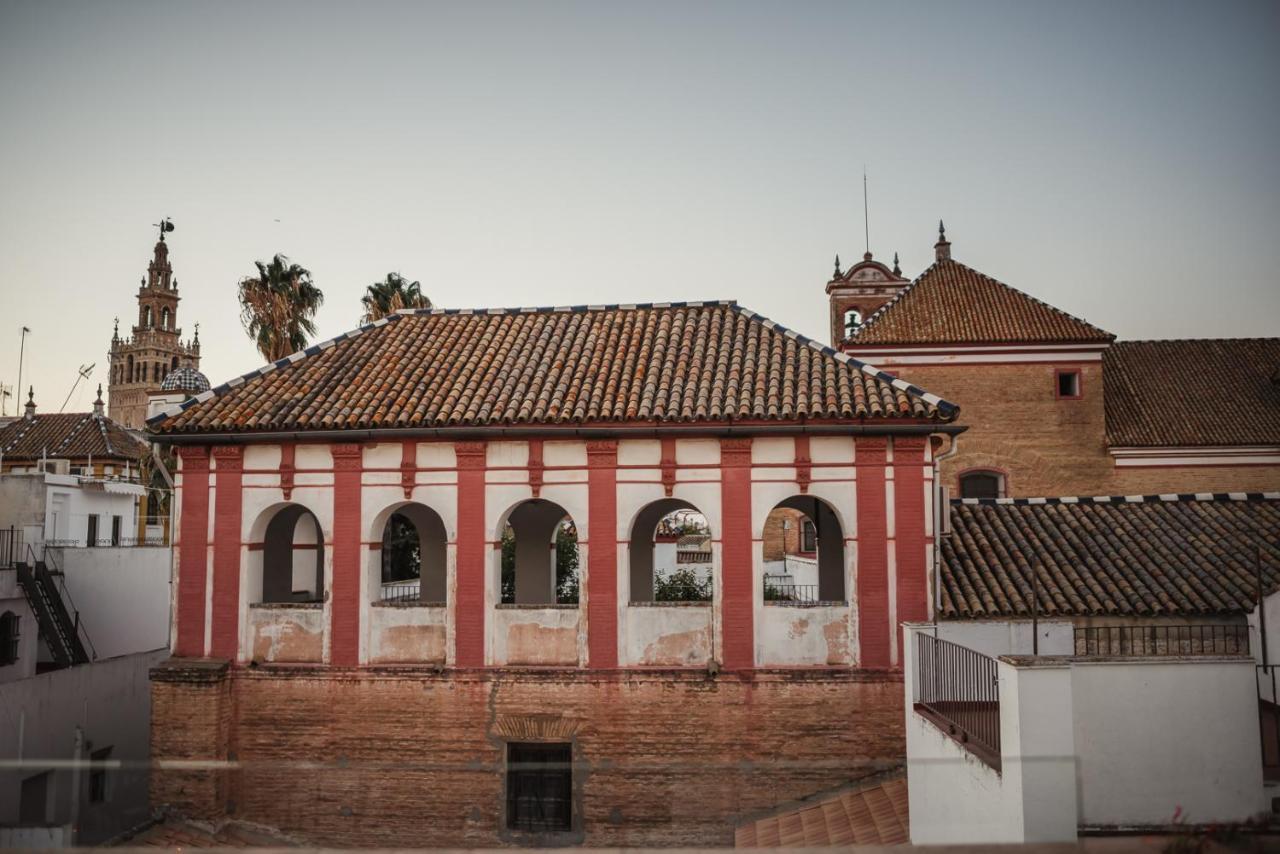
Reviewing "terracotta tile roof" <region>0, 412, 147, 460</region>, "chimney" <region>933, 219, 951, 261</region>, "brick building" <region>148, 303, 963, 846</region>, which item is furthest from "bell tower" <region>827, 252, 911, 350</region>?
"terracotta tile roof" <region>0, 412, 147, 460</region>

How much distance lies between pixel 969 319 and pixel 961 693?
18.4 metres

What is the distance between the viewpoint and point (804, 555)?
3088cm

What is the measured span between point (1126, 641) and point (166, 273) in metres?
87.5

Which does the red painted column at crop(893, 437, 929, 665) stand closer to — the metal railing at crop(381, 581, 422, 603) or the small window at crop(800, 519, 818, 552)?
the metal railing at crop(381, 581, 422, 603)

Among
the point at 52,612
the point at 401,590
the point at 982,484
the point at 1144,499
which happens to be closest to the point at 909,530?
the point at 1144,499

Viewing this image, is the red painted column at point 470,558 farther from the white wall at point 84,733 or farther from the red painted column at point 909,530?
the red painted column at point 909,530

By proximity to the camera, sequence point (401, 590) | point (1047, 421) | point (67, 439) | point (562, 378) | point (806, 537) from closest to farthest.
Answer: point (562, 378), point (401, 590), point (1047, 421), point (806, 537), point (67, 439)

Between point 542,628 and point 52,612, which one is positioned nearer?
point 542,628

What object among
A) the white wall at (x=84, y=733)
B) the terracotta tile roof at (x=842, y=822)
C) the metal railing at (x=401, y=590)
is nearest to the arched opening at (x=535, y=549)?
the metal railing at (x=401, y=590)

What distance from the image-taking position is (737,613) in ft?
44.2

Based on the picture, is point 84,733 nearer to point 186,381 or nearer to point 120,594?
point 120,594

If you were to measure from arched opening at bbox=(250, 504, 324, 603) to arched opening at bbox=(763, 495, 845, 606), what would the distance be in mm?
8205

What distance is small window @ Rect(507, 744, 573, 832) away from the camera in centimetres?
1349

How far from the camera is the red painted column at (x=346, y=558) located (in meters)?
13.9
